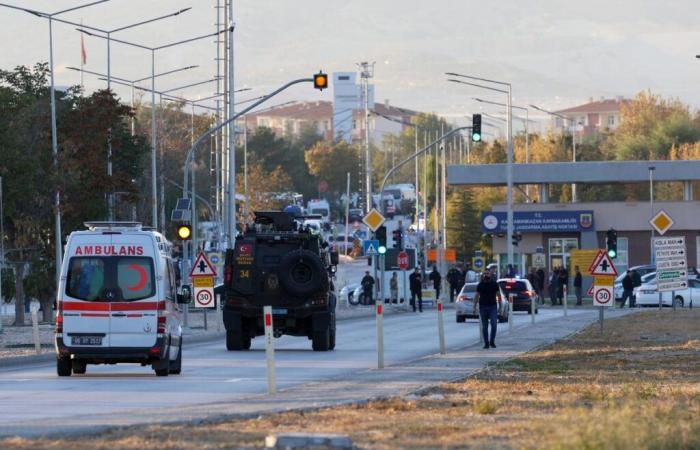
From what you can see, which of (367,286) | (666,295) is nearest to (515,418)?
(666,295)

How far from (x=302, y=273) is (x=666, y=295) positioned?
36.7 metres

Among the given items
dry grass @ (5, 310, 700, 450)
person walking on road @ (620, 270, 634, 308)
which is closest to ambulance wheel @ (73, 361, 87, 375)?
dry grass @ (5, 310, 700, 450)

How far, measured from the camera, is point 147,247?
28.1 metres

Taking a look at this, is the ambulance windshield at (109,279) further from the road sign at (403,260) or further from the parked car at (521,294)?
the road sign at (403,260)

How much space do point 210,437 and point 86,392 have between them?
8.99m

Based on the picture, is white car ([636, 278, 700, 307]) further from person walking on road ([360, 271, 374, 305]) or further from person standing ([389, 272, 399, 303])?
person walking on road ([360, 271, 374, 305])

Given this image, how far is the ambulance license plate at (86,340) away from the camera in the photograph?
27.6 metres

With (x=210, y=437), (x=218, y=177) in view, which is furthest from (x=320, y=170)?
(x=210, y=437)

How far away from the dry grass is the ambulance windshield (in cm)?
572

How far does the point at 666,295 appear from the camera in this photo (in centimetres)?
7056

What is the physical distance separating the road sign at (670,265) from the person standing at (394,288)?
2892 cm

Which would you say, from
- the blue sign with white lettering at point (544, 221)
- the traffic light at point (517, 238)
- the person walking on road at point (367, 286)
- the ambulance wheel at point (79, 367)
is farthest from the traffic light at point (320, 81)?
the blue sign with white lettering at point (544, 221)

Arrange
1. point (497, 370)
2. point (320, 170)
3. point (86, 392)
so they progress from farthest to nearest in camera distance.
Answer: point (320, 170)
point (497, 370)
point (86, 392)

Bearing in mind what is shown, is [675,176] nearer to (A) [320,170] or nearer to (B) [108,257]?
(B) [108,257]
